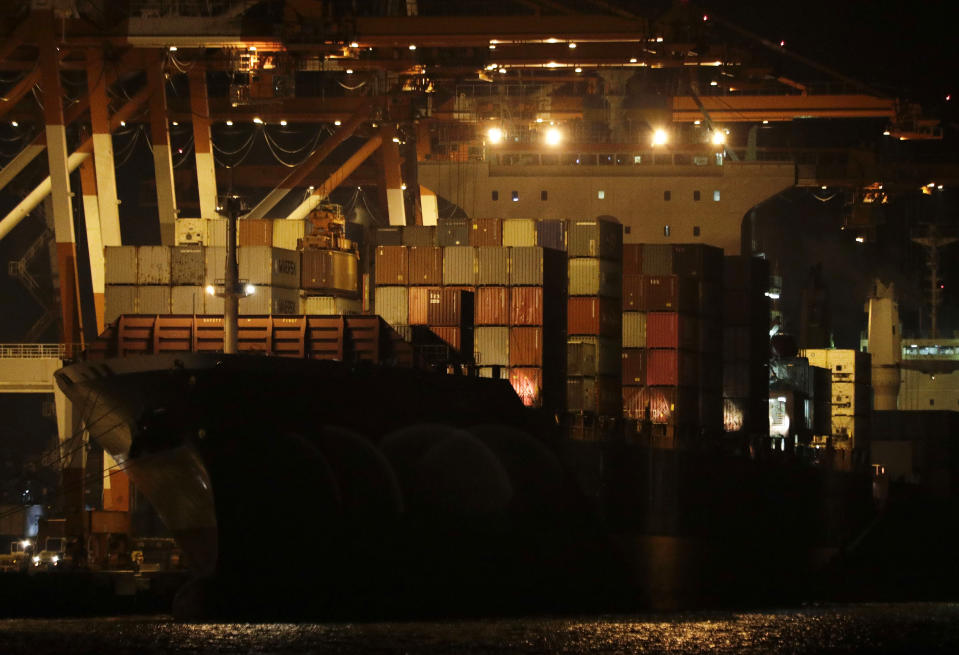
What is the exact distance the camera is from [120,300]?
28.2 meters

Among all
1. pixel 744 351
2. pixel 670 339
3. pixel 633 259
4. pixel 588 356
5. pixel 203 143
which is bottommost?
pixel 588 356

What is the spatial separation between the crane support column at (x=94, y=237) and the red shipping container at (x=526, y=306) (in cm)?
1230

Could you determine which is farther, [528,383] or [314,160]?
[314,160]

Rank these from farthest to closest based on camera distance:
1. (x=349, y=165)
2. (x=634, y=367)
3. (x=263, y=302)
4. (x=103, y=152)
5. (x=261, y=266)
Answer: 1. (x=349, y=165)
2. (x=103, y=152)
3. (x=634, y=367)
4. (x=261, y=266)
5. (x=263, y=302)

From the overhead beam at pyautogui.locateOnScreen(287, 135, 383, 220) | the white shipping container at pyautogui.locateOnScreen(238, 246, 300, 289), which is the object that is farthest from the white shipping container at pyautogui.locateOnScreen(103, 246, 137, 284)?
the overhead beam at pyautogui.locateOnScreen(287, 135, 383, 220)

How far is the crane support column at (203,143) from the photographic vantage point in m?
39.0

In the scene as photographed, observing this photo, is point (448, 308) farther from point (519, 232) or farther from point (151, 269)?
point (151, 269)

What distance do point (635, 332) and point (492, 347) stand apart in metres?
5.98

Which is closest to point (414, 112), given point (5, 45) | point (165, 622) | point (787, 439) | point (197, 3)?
point (197, 3)

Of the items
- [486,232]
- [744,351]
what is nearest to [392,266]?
[486,232]

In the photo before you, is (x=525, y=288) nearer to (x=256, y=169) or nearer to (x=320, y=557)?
(x=320, y=557)

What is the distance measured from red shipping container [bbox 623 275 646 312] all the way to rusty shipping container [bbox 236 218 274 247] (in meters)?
8.91

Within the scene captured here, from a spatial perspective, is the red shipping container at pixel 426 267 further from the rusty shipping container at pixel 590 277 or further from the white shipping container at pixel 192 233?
the white shipping container at pixel 192 233

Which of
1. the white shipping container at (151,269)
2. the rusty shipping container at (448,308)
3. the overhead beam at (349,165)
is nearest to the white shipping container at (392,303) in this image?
the rusty shipping container at (448,308)
